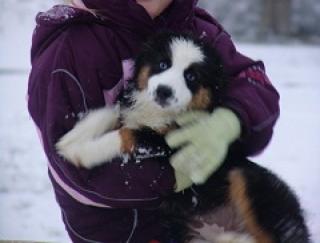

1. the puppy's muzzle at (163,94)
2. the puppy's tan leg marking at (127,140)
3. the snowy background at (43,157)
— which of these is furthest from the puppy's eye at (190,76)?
the snowy background at (43,157)

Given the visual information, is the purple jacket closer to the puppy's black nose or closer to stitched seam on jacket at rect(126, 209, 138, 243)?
stitched seam on jacket at rect(126, 209, 138, 243)

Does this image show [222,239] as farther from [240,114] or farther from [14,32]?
[14,32]

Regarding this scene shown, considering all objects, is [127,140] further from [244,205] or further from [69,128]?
[244,205]

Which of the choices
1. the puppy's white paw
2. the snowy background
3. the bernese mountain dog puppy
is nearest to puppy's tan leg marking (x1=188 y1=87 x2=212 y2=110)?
the bernese mountain dog puppy

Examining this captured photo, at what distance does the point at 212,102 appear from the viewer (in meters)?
2.11

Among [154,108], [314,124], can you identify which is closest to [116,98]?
[154,108]

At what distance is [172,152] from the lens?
6.72 ft

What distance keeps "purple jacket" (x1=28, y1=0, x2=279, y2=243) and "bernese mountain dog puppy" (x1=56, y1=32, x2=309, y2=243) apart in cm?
5

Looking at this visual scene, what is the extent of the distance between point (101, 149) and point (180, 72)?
36 cm

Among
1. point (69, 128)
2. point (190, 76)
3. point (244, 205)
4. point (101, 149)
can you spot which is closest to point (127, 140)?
point (101, 149)

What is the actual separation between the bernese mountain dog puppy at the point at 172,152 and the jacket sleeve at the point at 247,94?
62 mm

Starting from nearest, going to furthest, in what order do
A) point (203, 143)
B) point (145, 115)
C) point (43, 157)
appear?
point (203, 143), point (145, 115), point (43, 157)

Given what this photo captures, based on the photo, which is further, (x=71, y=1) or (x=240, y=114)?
(x=71, y=1)

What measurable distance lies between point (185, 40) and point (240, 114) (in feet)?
1.05
